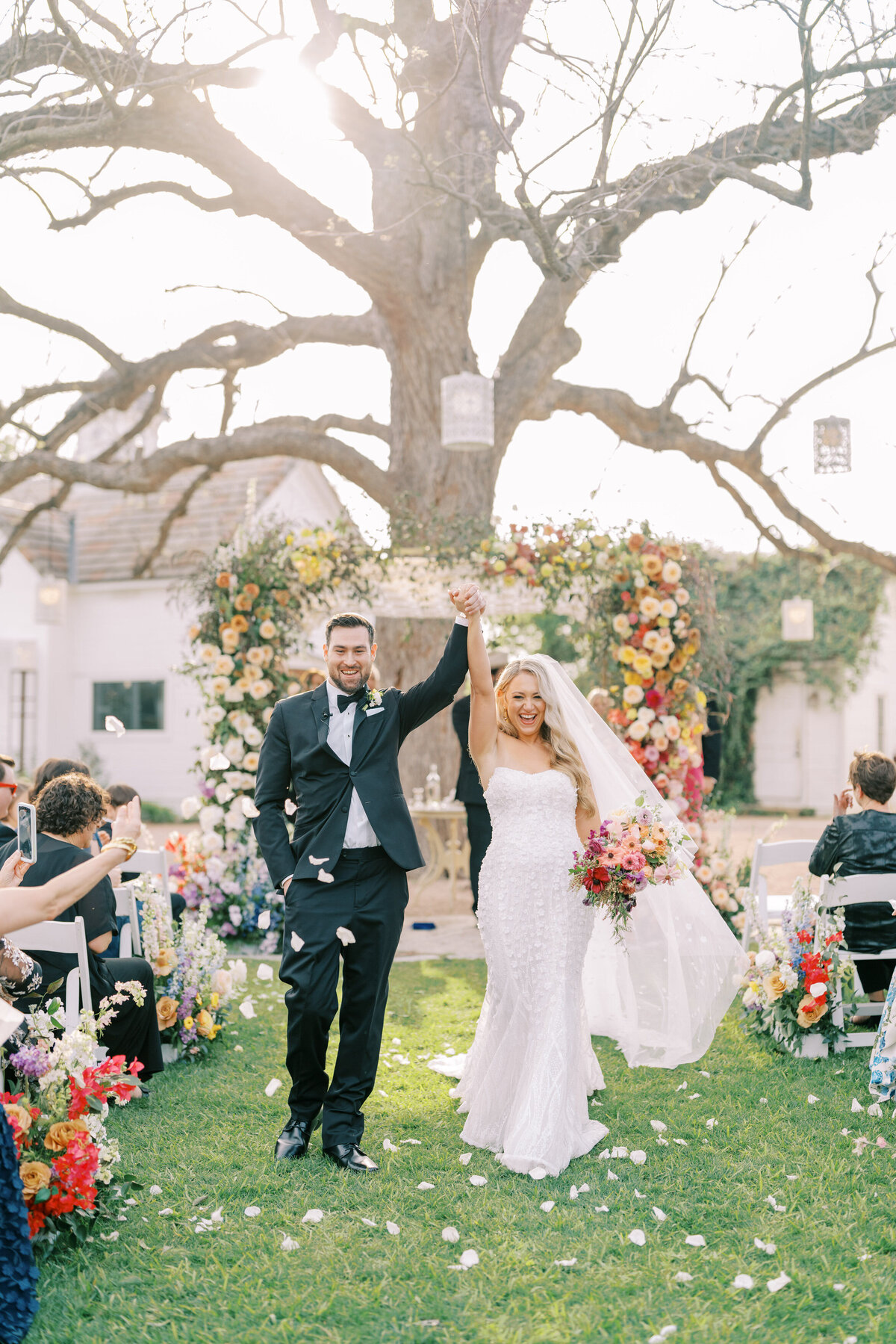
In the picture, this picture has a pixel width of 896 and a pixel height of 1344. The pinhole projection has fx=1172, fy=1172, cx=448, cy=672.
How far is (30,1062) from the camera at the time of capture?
375cm

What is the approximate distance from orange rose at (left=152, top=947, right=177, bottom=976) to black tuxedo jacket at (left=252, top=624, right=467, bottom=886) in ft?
5.58

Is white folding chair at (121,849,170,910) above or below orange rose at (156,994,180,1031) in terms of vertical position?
above

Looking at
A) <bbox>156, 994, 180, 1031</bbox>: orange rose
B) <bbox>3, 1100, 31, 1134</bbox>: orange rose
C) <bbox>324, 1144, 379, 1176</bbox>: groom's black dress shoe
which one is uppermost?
<bbox>3, 1100, 31, 1134</bbox>: orange rose

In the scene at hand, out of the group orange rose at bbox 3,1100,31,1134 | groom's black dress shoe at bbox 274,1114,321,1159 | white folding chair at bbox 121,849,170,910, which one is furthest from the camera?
white folding chair at bbox 121,849,170,910

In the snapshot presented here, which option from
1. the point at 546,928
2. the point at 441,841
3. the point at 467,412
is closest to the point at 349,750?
the point at 546,928

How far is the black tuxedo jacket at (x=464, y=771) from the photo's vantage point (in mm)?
8310

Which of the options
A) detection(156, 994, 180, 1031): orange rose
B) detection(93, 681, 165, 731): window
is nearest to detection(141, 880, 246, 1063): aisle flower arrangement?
detection(156, 994, 180, 1031): orange rose

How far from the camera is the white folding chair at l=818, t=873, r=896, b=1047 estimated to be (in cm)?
589

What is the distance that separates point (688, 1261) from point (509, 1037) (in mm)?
1429

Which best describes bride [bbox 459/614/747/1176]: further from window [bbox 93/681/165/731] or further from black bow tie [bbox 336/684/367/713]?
window [bbox 93/681/165/731]

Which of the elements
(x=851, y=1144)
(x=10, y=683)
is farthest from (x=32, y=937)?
(x=10, y=683)

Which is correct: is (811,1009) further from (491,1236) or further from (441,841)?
(441,841)

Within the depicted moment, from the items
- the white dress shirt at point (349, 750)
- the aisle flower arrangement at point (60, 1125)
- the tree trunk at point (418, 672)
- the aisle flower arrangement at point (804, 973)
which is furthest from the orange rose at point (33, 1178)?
the tree trunk at point (418, 672)

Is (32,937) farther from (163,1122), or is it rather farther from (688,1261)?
(688,1261)
